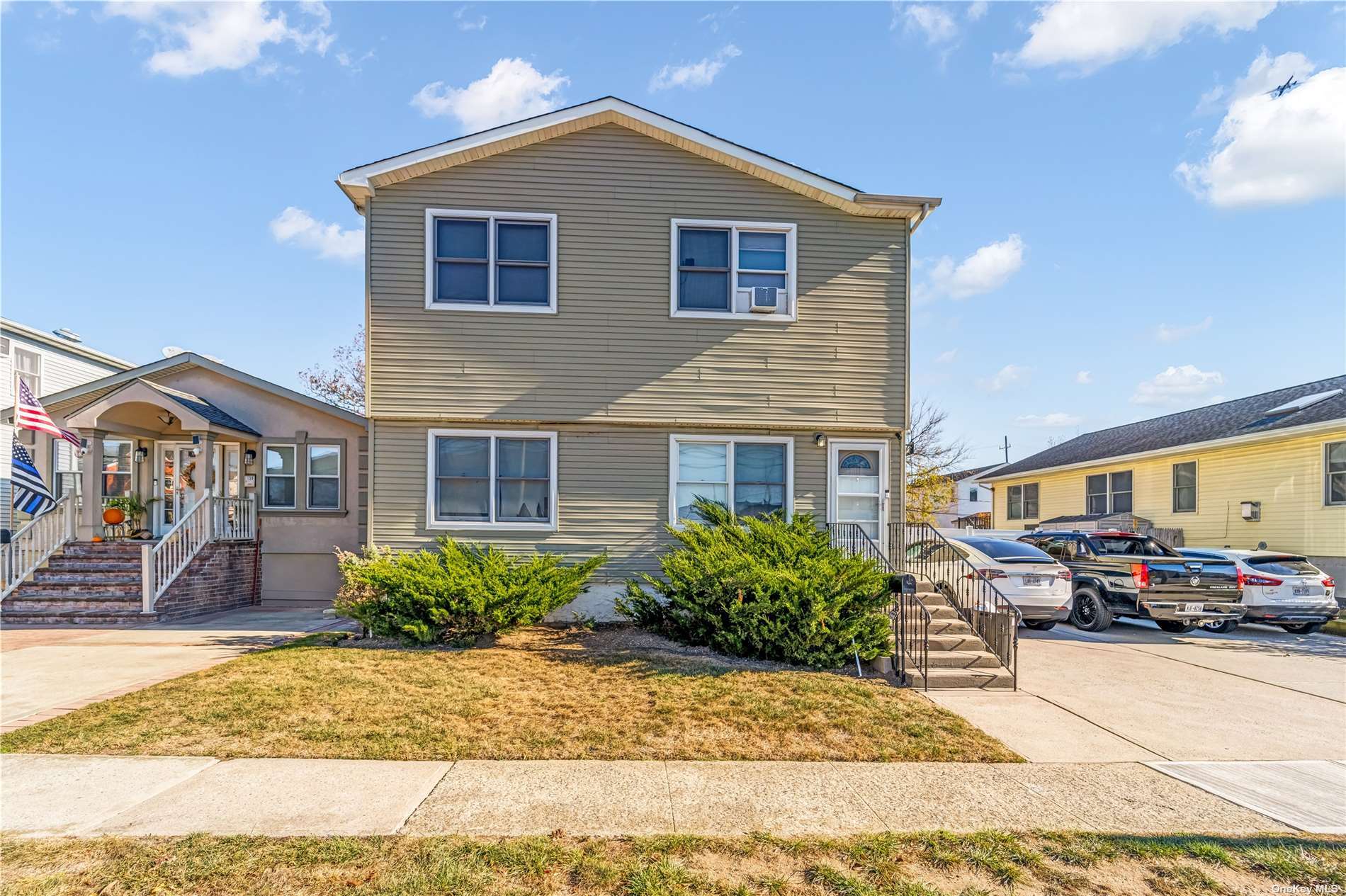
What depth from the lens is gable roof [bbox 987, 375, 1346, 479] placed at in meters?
17.0

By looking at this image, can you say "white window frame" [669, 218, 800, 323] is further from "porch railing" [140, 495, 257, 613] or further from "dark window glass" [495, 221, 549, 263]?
"porch railing" [140, 495, 257, 613]

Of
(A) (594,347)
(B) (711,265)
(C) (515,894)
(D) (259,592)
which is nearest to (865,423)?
(B) (711,265)

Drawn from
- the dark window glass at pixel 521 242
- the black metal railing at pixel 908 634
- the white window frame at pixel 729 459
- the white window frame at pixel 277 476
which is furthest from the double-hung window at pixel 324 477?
the black metal railing at pixel 908 634

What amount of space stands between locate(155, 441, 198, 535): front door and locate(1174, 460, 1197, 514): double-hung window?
24.7 metres

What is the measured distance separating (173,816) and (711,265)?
381 inches

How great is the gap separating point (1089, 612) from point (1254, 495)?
8.61 meters

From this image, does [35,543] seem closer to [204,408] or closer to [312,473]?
[204,408]

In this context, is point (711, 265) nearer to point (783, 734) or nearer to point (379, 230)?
point (379, 230)

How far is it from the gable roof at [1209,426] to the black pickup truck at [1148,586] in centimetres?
643

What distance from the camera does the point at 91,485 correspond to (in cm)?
1302

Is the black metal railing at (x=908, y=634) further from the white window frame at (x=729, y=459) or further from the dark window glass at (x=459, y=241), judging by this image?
the dark window glass at (x=459, y=241)

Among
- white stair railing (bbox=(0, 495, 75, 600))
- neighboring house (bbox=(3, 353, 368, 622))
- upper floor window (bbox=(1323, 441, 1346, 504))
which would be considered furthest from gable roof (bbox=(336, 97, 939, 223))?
upper floor window (bbox=(1323, 441, 1346, 504))

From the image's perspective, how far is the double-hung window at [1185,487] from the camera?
19.6 meters

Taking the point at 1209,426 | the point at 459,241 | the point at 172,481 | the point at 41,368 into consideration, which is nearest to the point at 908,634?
the point at 459,241
